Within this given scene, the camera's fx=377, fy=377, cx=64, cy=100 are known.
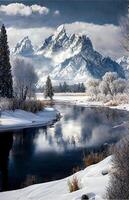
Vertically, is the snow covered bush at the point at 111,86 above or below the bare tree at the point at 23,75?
below

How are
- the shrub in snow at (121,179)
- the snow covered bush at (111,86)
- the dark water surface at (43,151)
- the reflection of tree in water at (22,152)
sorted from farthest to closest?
the snow covered bush at (111,86) < the reflection of tree in water at (22,152) < the dark water surface at (43,151) < the shrub in snow at (121,179)

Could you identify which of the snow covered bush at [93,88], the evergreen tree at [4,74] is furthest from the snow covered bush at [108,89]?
the evergreen tree at [4,74]

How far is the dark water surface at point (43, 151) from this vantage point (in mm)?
22109

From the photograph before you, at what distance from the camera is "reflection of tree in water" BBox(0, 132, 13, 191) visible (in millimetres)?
21080

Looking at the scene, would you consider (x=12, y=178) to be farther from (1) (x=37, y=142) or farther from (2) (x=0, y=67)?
(2) (x=0, y=67)

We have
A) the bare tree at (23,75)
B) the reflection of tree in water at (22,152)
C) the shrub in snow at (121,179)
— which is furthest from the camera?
the bare tree at (23,75)

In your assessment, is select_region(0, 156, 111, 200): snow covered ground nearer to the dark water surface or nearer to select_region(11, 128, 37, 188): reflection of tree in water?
the dark water surface

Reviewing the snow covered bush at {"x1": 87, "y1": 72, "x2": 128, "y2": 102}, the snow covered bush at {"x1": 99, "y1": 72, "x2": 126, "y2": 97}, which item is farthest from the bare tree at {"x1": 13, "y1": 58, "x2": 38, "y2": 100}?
the snow covered bush at {"x1": 99, "y1": 72, "x2": 126, "y2": 97}

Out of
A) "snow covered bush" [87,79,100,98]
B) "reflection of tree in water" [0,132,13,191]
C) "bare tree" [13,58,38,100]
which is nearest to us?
"reflection of tree in water" [0,132,13,191]

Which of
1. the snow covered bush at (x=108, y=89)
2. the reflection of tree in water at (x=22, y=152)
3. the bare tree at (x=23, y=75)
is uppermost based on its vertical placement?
the bare tree at (x=23, y=75)

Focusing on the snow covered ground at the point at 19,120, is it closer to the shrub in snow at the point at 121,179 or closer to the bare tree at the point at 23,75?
the bare tree at the point at 23,75

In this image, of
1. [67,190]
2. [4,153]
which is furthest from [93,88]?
[67,190]

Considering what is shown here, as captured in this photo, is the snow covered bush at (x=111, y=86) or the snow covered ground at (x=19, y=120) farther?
the snow covered bush at (x=111, y=86)

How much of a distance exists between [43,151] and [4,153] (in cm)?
316
